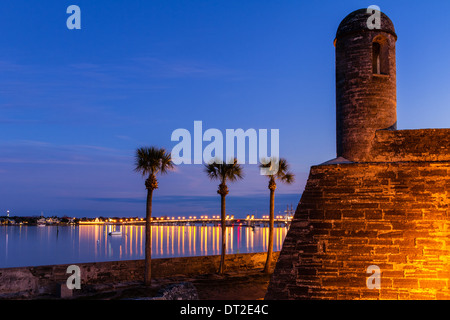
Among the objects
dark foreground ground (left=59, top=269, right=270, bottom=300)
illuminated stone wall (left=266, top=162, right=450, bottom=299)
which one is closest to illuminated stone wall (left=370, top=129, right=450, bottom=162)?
illuminated stone wall (left=266, top=162, right=450, bottom=299)

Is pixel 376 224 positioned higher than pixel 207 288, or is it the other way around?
pixel 376 224

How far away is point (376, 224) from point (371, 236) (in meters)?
0.29

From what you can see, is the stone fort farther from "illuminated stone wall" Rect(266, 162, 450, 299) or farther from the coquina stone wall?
the coquina stone wall

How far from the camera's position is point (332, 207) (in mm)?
9516

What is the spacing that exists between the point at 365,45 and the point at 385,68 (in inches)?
35.6

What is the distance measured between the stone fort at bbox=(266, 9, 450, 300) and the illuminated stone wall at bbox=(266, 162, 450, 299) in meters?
0.02

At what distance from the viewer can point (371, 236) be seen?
9.01 meters

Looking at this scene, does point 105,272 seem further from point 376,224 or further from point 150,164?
point 376,224

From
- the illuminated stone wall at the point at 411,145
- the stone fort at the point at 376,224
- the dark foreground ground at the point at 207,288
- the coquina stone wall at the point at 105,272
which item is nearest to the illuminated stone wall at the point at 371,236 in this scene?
the stone fort at the point at 376,224

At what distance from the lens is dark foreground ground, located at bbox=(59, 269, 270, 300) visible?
46.7 feet

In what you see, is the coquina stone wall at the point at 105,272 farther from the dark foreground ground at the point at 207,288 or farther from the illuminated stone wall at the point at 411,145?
the illuminated stone wall at the point at 411,145

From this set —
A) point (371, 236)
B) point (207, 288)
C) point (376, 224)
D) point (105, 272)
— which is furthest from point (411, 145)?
point (105, 272)
